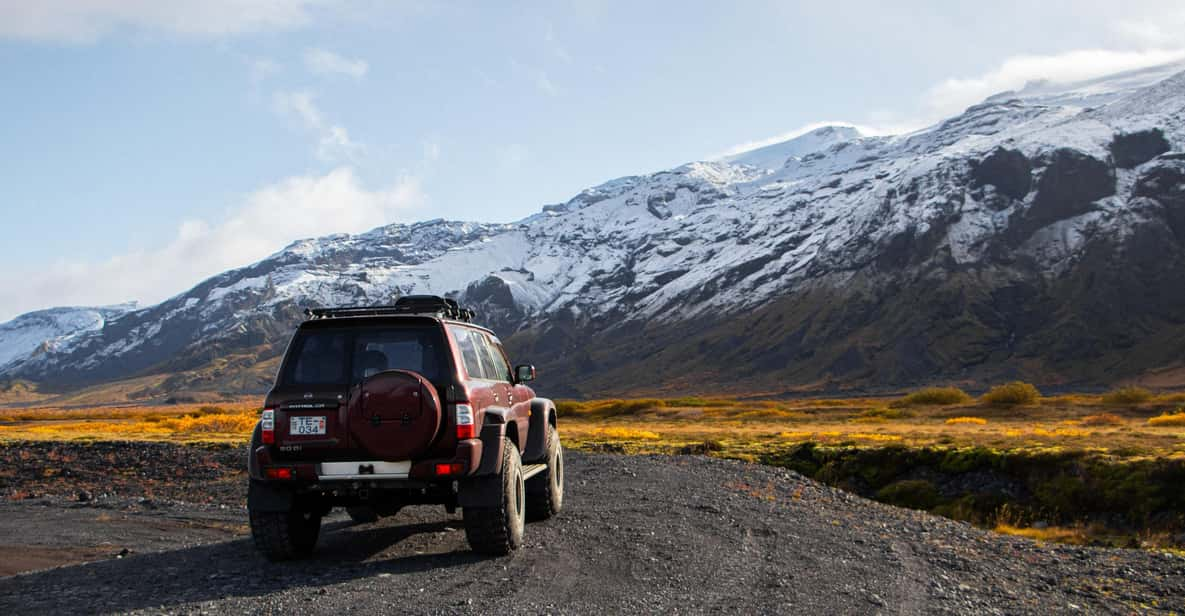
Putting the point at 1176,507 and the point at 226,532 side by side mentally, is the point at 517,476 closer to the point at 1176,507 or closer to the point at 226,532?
the point at 226,532

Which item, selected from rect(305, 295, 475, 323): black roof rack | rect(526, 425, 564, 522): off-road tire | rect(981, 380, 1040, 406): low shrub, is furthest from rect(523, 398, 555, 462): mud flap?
rect(981, 380, 1040, 406): low shrub

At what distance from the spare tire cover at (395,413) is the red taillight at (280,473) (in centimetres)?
104

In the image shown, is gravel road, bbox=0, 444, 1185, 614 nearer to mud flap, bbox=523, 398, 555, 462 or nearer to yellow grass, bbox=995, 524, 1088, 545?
mud flap, bbox=523, 398, 555, 462

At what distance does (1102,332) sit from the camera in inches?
7525

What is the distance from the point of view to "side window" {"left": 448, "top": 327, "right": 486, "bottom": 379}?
11461 millimetres

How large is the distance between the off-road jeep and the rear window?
0.04 ft

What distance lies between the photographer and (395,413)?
34.4 ft

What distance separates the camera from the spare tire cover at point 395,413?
413 inches

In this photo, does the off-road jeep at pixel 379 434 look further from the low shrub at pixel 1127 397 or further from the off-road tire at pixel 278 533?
the low shrub at pixel 1127 397

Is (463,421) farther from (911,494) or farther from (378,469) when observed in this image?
(911,494)

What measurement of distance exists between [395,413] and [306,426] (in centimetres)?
118

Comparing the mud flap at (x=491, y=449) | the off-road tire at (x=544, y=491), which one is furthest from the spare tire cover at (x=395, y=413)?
the off-road tire at (x=544, y=491)

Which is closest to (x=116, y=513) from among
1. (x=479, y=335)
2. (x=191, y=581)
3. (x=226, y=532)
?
(x=226, y=532)

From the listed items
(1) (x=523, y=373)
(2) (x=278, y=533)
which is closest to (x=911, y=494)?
(1) (x=523, y=373)
